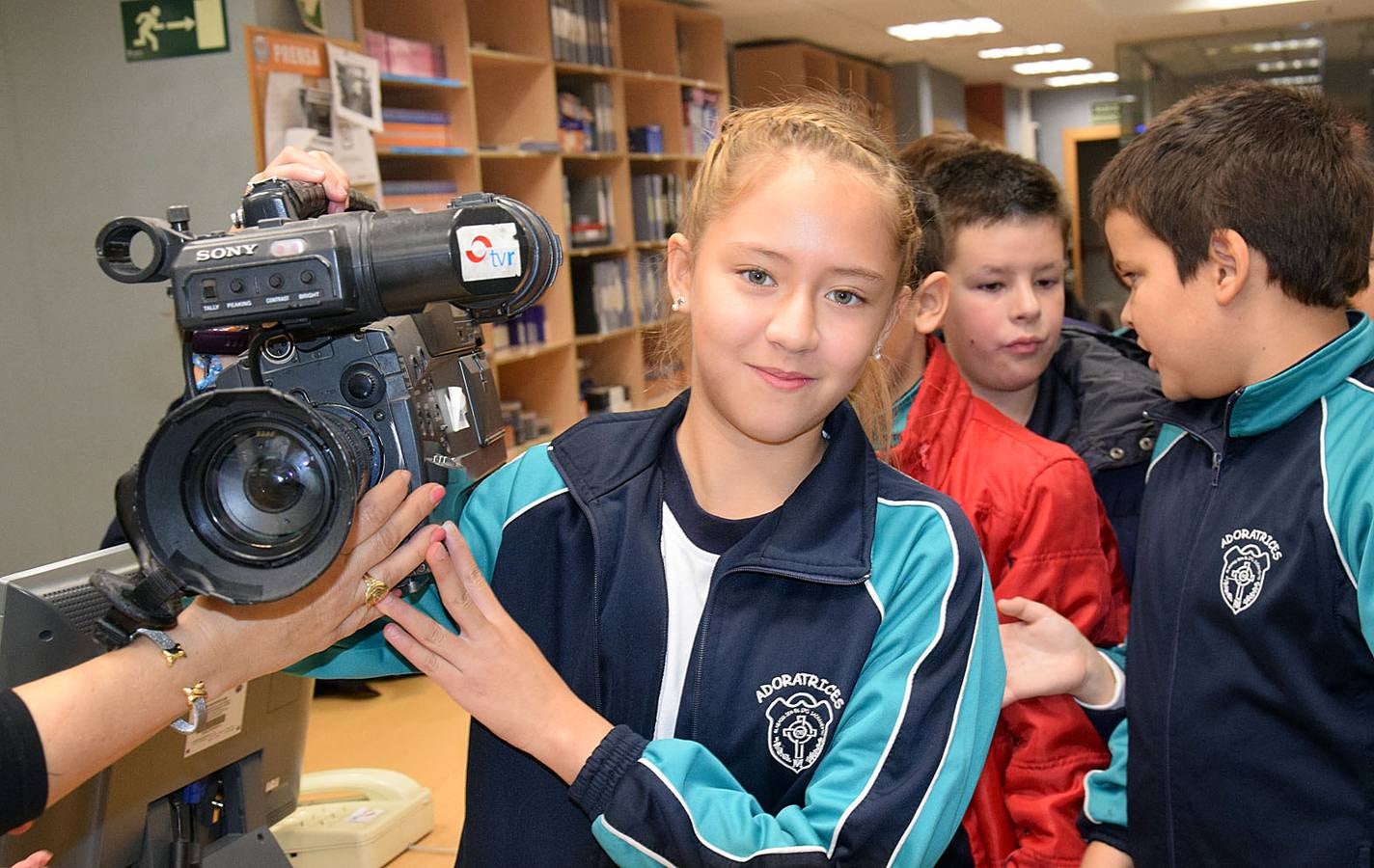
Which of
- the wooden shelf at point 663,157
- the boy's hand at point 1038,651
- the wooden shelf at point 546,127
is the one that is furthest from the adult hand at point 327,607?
the wooden shelf at point 663,157

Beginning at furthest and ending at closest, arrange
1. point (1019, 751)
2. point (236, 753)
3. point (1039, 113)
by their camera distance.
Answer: point (1039, 113) → point (236, 753) → point (1019, 751)

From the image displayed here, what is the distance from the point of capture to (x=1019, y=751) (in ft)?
4.27

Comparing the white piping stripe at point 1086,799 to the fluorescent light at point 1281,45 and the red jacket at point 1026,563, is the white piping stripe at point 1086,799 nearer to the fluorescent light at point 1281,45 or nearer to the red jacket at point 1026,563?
the red jacket at point 1026,563

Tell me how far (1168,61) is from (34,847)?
9404 mm

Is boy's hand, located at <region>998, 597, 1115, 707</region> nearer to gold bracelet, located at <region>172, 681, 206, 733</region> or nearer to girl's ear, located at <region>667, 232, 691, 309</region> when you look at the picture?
girl's ear, located at <region>667, 232, 691, 309</region>

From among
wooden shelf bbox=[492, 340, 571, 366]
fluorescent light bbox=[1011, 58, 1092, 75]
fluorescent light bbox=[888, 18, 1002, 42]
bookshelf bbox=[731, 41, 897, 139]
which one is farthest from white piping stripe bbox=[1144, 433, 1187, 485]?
fluorescent light bbox=[1011, 58, 1092, 75]

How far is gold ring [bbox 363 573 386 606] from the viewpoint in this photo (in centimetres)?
96

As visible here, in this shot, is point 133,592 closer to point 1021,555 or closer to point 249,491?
point 249,491

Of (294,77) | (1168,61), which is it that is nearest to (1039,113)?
(1168,61)

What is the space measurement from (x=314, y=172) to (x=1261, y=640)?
0.99 metres

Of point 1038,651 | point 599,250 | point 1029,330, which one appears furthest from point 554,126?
point 1038,651

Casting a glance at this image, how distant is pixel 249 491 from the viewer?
91cm

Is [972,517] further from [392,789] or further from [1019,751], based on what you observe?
[392,789]

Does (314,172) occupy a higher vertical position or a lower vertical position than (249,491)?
higher
